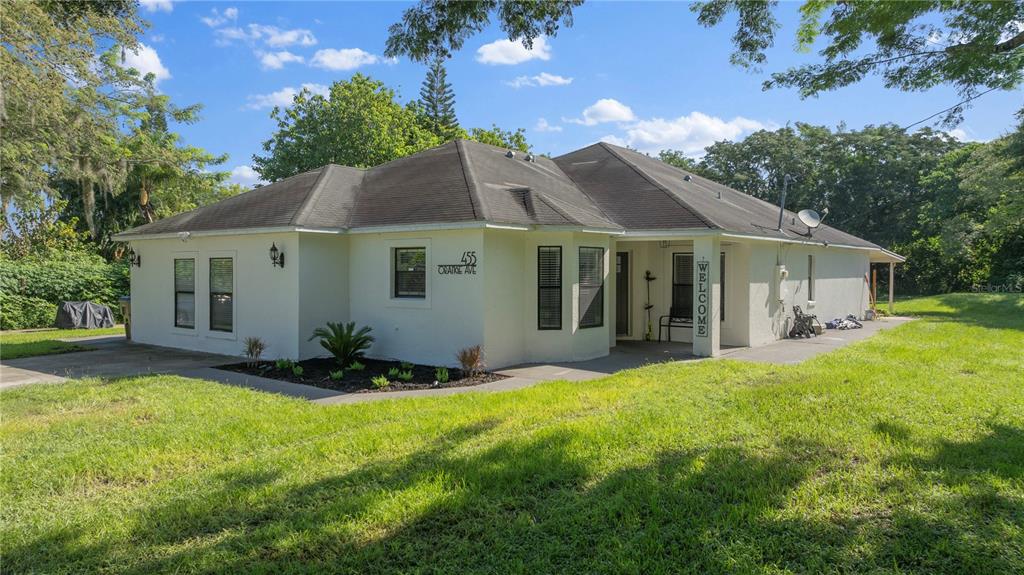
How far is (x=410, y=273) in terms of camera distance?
11398 mm

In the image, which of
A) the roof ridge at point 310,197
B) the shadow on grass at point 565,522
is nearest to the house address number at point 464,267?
the roof ridge at point 310,197

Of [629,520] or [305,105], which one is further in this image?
[305,105]

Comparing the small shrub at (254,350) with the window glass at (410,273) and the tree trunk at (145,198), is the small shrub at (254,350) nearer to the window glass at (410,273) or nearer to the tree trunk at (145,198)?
the window glass at (410,273)

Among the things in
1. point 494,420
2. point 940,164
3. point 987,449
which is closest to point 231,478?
point 494,420

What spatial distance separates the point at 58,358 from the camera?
1196 cm

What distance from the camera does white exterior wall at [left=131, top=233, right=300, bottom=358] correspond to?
11.5 metres

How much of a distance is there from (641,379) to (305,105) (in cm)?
2900

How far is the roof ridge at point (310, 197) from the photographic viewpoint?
11395 millimetres

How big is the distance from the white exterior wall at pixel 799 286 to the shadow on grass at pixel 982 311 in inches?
133

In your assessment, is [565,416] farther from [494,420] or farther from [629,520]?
[629,520]

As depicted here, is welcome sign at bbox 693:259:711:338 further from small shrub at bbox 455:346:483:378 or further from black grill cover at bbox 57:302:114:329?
black grill cover at bbox 57:302:114:329

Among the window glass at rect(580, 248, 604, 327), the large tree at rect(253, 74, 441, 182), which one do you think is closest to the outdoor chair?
the window glass at rect(580, 248, 604, 327)

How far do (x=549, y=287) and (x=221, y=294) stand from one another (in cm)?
708

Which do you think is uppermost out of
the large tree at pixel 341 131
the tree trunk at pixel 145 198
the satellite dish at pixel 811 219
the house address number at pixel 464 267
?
the large tree at pixel 341 131
